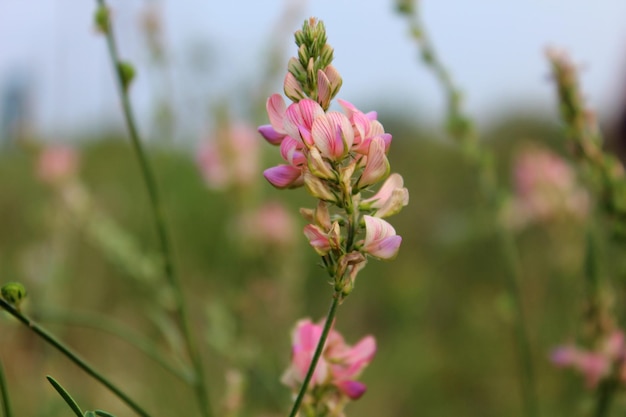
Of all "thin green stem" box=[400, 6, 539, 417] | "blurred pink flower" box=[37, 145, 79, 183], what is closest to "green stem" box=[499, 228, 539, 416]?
"thin green stem" box=[400, 6, 539, 417]

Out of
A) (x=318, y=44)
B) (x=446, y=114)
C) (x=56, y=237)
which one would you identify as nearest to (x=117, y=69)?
(x=318, y=44)

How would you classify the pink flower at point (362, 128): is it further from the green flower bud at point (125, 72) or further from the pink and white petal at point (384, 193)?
the green flower bud at point (125, 72)

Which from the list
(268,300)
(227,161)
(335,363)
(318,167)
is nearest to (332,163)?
(318,167)

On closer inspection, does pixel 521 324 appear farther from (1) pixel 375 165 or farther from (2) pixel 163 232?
(1) pixel 375 165

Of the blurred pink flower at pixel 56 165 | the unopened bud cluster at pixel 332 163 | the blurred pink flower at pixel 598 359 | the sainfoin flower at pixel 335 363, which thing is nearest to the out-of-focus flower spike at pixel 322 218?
the unopened bud cluster at pixel 332 163

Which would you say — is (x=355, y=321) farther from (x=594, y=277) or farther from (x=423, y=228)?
(x=594, y=277)

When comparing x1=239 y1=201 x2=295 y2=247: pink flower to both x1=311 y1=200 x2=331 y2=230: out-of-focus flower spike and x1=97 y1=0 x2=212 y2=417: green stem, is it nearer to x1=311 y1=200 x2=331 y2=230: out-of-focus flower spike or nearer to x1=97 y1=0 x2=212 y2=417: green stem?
x1=97 y1=0 x2=212 y2=417: green stem
